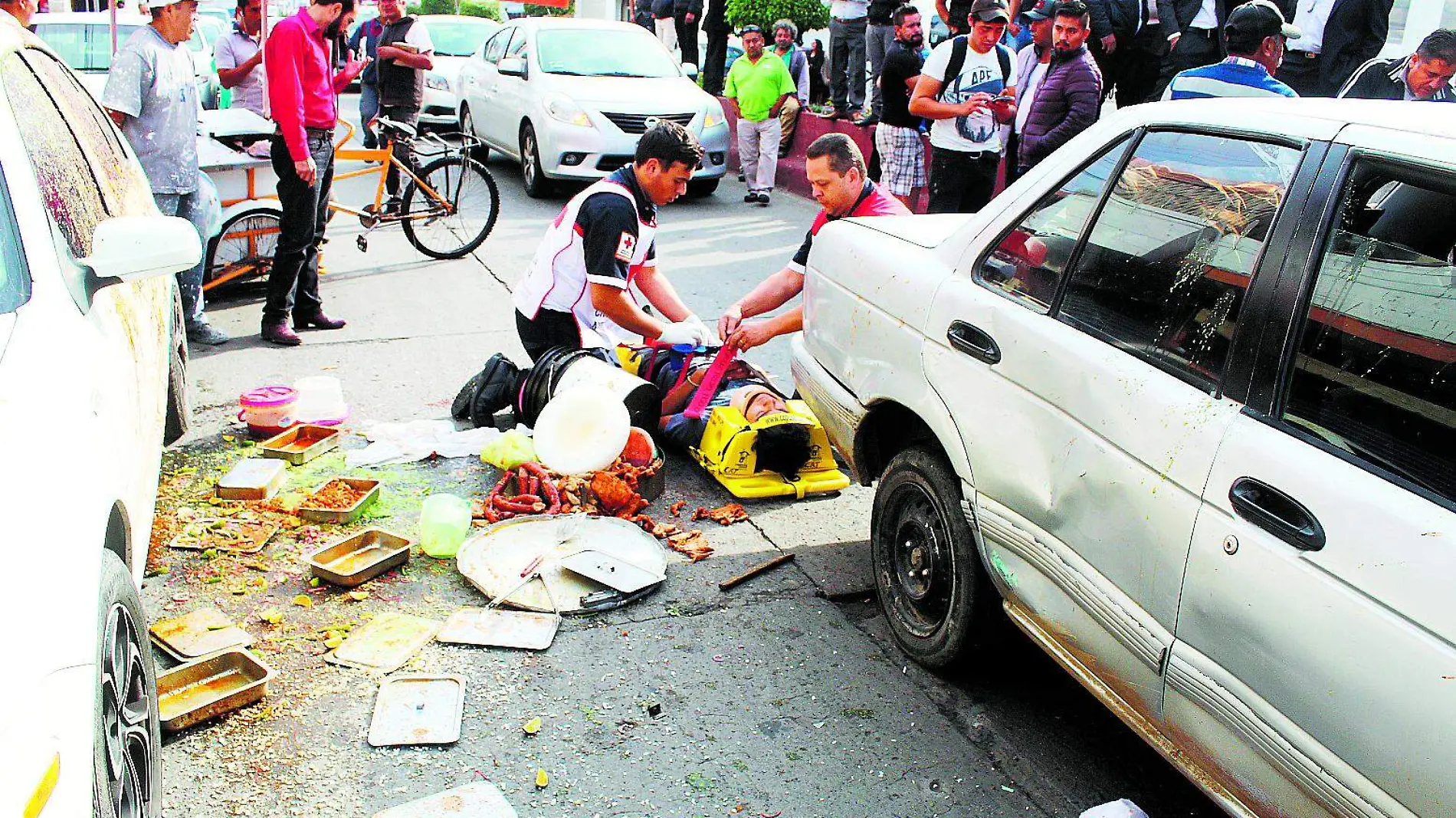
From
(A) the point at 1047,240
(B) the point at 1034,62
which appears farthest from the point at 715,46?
(A) the point at 1047,240

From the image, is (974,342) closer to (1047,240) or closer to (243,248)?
(1047,240)

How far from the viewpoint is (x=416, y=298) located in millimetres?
8016

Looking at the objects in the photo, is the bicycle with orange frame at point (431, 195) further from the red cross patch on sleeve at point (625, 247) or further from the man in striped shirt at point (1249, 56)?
the man in striped shirt at point (1249, 56)

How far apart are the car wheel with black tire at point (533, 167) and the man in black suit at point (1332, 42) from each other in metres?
6.85

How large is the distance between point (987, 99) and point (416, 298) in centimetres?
407

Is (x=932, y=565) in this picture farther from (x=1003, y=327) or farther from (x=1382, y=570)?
(x=1382, y=570)

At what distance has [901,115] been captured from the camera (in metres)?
9.10

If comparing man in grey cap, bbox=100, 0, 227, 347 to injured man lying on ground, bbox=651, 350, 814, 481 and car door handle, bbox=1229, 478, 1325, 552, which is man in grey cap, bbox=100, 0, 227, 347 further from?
car door handle, bbox=1229, 478, 1325, 552

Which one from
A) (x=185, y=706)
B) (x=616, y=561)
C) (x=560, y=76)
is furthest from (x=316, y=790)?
(x=560, y=76)

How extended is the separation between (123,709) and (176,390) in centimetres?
266

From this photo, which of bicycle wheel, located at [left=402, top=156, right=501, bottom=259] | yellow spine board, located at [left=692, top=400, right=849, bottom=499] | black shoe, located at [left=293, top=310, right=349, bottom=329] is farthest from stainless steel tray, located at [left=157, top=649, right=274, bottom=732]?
bicycle wheel, located at [left=402, top=156, right=501, bottom=259]

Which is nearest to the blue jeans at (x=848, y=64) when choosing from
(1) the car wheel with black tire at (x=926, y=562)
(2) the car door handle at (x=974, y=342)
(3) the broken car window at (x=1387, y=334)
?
(1) the car wheel with black tire at (x=926, y=562)

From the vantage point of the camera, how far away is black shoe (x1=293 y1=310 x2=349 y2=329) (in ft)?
23.4

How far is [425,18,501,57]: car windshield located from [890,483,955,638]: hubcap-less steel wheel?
46.8 feet
